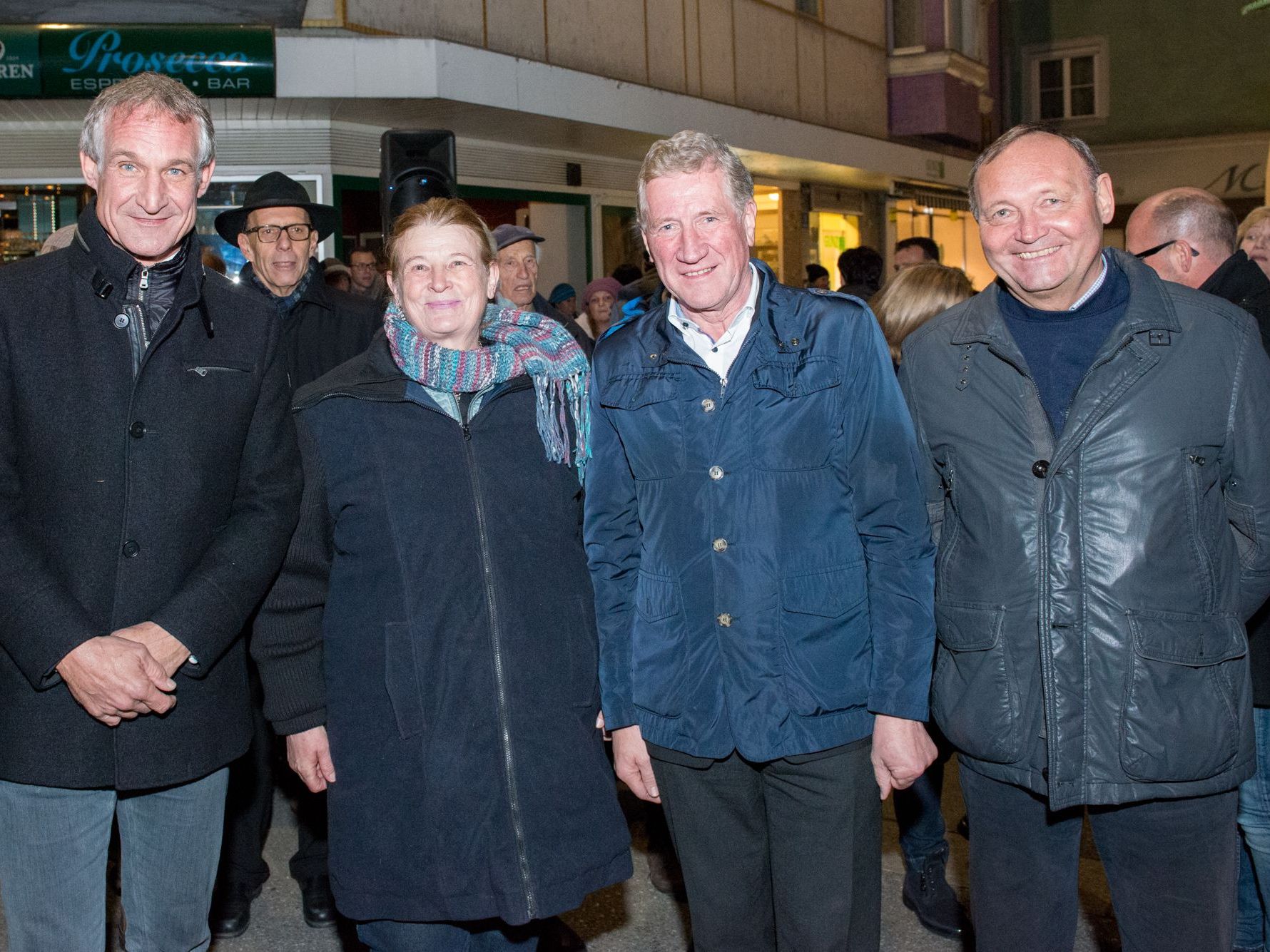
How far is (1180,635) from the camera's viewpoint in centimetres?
284

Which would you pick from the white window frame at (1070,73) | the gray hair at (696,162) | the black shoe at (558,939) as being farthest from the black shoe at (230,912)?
the white window frame at (1070,73)

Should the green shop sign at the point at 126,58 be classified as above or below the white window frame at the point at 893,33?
below

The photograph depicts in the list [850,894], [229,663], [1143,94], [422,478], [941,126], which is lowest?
[850,894]

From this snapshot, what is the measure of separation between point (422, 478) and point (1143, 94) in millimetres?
28209

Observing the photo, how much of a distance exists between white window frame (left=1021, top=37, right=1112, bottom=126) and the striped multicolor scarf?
27.3m

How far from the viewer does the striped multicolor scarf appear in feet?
10.3

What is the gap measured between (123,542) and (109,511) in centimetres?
7

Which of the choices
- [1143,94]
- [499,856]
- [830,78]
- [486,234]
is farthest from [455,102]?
[1143,94]

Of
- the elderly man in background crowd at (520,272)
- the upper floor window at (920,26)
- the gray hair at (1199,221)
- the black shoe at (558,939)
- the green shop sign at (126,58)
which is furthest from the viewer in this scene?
the upper floor window at (920,26)

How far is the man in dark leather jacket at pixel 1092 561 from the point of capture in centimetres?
284

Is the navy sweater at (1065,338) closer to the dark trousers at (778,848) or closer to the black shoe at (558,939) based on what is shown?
the dark trousers at (778,848)

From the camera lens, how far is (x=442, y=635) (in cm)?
308

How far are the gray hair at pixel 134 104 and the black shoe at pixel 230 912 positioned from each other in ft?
8.65

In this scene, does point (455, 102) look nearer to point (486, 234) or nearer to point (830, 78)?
point (830, 78)
